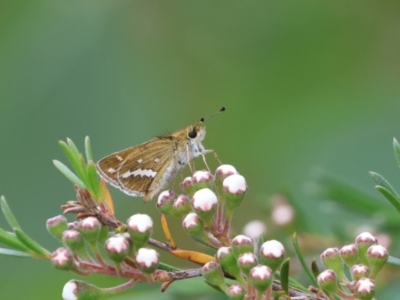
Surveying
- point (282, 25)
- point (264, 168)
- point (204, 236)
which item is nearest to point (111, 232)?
point (204, 236)

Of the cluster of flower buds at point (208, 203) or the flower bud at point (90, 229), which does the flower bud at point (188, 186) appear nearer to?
the cluster of flower buds at point (208, 203)

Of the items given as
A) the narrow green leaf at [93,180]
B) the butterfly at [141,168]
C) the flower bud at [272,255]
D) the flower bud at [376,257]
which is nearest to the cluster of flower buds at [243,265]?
the flower bud at [272,255]

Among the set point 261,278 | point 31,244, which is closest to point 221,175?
point 261,278

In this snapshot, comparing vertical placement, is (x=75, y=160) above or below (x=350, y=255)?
above

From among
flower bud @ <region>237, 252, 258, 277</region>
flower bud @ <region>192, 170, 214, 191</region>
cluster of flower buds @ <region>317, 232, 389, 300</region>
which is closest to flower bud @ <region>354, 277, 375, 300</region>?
cluster of flower buds @ <region>317, 232, 389, 300</region>

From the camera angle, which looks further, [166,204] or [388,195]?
[166,204]

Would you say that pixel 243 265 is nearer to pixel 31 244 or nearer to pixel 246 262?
pixel 246 262

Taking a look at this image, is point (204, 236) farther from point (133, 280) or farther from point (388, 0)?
point (388, 0)
